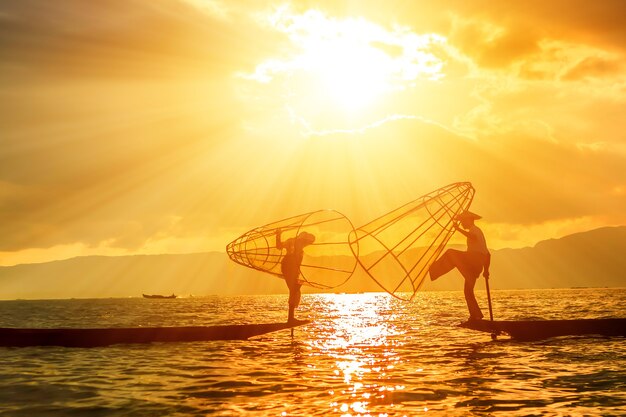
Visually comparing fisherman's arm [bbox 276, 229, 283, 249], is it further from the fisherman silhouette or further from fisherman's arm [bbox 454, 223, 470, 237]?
fisherman's arm [bbox 454, 223, 470, 237]

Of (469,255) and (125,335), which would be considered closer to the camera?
(469,255)

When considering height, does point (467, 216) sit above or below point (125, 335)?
above

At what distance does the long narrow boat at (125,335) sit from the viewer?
29.0m

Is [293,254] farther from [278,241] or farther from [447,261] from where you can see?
[447,261]

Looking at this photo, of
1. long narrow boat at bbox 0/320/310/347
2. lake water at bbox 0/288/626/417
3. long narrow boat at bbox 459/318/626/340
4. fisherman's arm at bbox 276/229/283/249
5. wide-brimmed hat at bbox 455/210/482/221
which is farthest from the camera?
long narrow boat at bbox 0/320/310/347

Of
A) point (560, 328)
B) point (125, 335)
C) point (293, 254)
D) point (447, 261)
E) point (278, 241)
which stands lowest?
point (560, 328)

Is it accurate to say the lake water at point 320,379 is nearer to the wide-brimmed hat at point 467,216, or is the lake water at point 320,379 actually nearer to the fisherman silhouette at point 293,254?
the fisherman silhouette at point 293,254

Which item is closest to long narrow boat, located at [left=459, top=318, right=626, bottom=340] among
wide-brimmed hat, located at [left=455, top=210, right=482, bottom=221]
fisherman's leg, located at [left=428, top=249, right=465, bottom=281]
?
fisherman's leg, located at [left=428, top=249, right=465, bottom=281]

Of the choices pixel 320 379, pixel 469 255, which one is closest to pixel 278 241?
pixel 469 255

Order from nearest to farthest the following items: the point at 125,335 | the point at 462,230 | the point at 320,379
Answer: the point at 320,379, the point at 462,230, the point at 125,335

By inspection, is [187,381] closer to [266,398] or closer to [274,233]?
[266,398]

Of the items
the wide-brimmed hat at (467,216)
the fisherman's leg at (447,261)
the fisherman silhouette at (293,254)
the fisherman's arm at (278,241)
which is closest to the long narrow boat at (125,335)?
the fisherman silhouette at (293,254)

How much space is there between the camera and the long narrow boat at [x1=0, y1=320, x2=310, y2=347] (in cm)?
2903

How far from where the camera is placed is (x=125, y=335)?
29.2 meters
